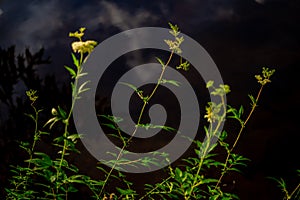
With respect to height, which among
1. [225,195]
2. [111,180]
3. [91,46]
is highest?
[91,46]

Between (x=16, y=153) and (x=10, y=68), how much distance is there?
1.42 m

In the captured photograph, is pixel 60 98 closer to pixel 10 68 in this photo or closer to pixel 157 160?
pixel 10 68

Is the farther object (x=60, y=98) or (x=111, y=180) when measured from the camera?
(x=60, y=98)

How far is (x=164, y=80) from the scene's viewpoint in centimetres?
239

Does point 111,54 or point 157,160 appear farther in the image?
point 111,54

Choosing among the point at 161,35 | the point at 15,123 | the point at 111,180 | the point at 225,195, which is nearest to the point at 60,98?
the point at 15,123

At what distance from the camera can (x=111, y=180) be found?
2490 millimetres

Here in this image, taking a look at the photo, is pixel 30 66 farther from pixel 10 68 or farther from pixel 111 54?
pixel 111 54

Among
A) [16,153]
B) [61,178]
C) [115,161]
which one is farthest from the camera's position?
[16,153]

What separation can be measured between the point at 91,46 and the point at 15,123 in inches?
142

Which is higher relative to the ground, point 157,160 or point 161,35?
point 161,35

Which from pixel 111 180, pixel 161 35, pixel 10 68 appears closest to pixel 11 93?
pixel 10 68

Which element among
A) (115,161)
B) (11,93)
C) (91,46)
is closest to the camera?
(91,46)

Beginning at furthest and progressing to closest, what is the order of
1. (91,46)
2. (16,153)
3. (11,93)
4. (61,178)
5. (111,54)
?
(11,93) < (16,153) < (111,54) < (61,178) < (91,46)
